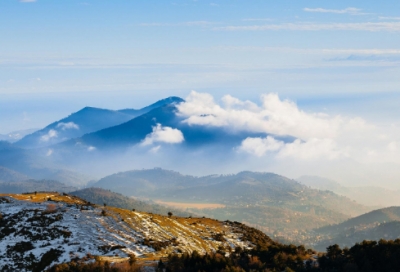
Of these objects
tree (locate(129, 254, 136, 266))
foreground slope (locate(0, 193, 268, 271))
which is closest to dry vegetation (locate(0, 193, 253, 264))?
foreground slope (locate(0, 193, 268, 271))

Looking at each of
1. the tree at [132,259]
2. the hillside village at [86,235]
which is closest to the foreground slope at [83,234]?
the hillside village at [86,235]

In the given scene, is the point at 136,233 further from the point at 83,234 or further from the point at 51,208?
the point at 51,208

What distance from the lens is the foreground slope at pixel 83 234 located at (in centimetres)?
4795

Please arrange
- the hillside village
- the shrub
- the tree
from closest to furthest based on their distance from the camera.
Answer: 1. the tree
2. the hillside village
3. the shrub

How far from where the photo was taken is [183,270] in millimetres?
43750

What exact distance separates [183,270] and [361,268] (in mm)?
22756

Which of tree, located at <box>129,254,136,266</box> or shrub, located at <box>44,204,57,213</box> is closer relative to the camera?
tree, located at <box>129,254,136,266</box>

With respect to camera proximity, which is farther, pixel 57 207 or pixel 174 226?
pixel 174 226

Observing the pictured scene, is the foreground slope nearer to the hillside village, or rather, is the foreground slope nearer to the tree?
the hillside village

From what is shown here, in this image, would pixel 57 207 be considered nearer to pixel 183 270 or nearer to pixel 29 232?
pixel 29 232

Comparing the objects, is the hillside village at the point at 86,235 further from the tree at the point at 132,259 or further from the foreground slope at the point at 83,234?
the tree at the point at 132,259

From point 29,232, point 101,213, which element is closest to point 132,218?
point 101,213

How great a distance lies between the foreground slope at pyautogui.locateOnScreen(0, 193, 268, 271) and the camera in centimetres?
4795

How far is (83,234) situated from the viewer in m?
53.8
